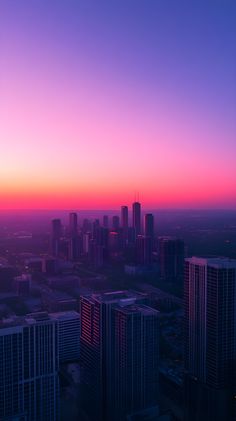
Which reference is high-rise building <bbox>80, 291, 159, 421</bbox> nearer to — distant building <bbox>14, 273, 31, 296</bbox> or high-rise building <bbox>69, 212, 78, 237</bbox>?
distant building <bbox>14, 273, 31, 296</bbox>

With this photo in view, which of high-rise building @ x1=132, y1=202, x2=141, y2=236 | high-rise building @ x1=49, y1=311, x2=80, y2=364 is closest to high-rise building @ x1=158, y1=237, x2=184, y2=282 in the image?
high-rise building @ x1=132, y1=202, x2=141, y2=236

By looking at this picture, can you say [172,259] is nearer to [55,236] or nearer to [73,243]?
[73,243]

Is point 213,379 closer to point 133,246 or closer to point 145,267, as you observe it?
point 145,267

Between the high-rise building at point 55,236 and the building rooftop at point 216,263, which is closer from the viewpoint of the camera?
the building rooftop at point 216,263

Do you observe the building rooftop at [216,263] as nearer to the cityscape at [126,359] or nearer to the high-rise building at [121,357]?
the cityscape at [126,359]

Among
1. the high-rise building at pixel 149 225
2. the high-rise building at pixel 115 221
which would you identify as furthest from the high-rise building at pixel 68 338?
the high-rise building at pixel 115 221
